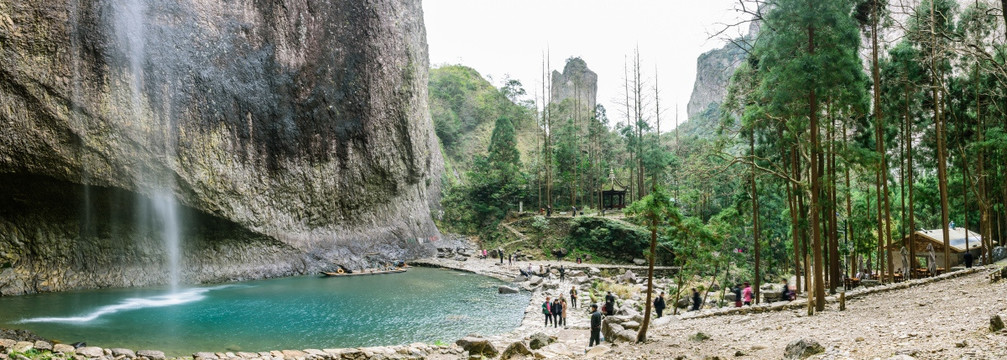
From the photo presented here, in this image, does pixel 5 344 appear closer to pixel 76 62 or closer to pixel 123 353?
pixel 123 353

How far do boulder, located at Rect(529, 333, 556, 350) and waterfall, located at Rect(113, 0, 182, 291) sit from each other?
68.0ft

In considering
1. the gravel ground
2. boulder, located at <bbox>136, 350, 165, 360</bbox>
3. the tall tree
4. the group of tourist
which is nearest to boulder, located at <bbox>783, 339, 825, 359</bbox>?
the gravel ground

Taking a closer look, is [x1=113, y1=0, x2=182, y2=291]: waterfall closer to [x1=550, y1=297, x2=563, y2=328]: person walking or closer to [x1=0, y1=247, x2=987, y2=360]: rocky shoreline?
[x1=0, y1=247, x2=987, y2=360]: rocky shoreline

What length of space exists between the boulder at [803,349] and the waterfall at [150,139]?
27442 mm

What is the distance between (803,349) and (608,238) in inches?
1161

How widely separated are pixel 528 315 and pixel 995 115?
65.1 feet

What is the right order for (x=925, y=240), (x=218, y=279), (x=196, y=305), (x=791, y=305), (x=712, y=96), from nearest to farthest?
(x=791, y=305) < (x=196, y=305) < (x=925, y=240) < (x=218, y=279) < (x=712, y=96)

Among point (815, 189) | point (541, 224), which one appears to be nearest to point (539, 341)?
point (815, 189)

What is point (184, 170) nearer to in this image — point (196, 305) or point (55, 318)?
point (196, 305)

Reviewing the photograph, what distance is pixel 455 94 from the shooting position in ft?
251

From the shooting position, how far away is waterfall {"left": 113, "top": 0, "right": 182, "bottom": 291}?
2425 cm

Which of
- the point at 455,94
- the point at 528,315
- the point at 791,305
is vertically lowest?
the point at 528,315

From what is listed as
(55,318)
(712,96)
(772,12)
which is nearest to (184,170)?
(55,318)

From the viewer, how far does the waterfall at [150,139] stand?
24.2 m
